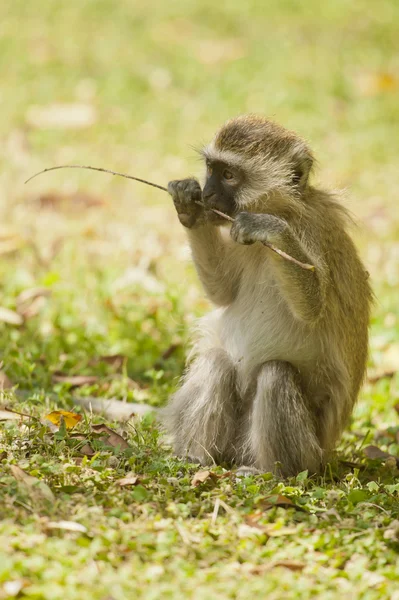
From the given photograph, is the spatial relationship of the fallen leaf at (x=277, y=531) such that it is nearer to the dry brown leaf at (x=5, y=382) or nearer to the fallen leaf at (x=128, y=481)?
the fallen leaf at (x=128, y=481)

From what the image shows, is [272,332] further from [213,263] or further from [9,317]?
[9,317]

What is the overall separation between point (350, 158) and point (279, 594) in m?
8.01

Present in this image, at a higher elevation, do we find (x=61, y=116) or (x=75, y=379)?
(x=61, y=116)

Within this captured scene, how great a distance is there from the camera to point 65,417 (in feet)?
17.1

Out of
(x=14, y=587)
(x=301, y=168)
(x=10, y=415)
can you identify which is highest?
(x=301, y=168)

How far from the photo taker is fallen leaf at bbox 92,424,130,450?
5.11 m

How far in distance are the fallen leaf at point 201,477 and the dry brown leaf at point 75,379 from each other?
5.93 feet

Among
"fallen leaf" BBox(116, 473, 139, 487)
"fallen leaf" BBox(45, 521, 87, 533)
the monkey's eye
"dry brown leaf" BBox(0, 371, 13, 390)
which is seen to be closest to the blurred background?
"dry brown leaf" BBox(0, 371, 13, 390)

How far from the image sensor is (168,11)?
48.3ft

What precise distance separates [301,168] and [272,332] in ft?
3.27

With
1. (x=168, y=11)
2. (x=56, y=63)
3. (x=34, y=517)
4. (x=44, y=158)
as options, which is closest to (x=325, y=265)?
(x=34, y=517)

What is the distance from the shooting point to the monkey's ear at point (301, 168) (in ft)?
17.7

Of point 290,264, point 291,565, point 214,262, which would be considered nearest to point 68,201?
point 214,262

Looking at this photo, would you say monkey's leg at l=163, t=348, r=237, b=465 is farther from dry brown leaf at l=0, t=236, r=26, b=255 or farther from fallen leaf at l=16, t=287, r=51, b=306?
dry brown leaf at l=0, t=236, r=26, b=255
